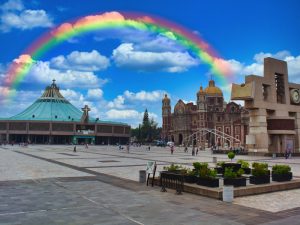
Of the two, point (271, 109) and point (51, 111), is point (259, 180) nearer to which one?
point (271, 109)

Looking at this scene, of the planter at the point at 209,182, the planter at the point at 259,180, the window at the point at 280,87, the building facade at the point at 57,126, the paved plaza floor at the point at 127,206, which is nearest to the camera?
the paved plaza floor at the point at 127,206

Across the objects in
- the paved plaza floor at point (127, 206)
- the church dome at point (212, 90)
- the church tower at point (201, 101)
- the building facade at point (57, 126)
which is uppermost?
the church dome at point (212, 90)

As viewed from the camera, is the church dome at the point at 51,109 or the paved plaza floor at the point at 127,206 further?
the church dome at the point at 51,109

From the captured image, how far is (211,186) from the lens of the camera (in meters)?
17.0

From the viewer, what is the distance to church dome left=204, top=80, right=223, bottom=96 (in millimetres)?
181375

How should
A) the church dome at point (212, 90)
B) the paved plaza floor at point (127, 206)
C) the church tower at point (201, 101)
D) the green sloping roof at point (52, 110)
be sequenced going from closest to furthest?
the paved plaza floor at point (127, 206), the green sloping roof at point (52, 110), the church tower at point (201, 101), the church dome at point (212, 90)

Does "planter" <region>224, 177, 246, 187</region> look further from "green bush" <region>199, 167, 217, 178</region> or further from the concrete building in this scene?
the concrete building

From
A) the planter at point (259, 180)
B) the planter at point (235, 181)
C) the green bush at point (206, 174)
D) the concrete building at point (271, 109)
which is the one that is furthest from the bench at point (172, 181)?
the concrete building at point (271, 109)

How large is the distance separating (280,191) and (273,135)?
46.9m

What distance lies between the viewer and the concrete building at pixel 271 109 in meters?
59.1

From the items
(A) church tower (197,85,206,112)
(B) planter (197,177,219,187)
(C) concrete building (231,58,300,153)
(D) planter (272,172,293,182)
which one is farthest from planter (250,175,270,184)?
(A) church tower (197,85,206,112)

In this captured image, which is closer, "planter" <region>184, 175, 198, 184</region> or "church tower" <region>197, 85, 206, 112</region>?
"planter" <region>184, 175, 198, 184</region>

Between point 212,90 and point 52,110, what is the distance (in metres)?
78.3

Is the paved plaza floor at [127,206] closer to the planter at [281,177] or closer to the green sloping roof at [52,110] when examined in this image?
the planter at [281,177]
